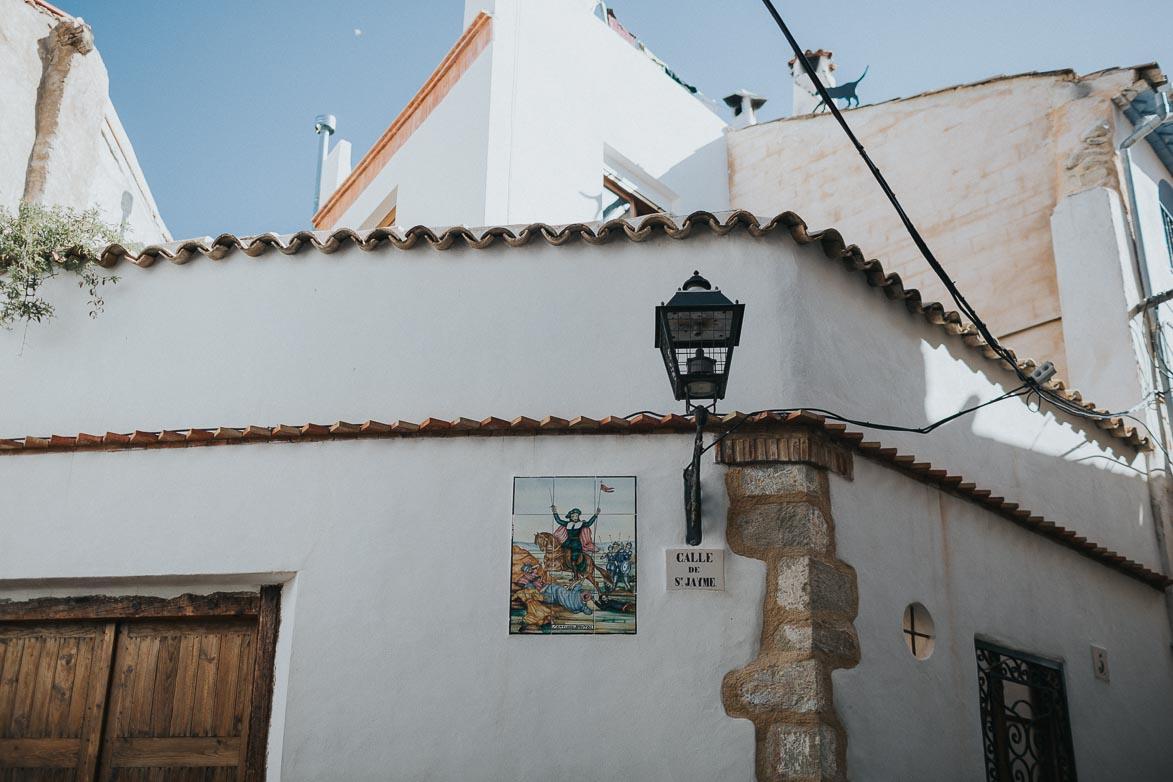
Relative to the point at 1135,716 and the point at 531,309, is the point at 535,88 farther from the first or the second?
the point at 1135,716

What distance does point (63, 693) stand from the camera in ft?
20.4

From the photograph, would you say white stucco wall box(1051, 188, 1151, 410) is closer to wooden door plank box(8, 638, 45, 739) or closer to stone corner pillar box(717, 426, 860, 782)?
stone corner pillar box(717, 426, 860, 782)

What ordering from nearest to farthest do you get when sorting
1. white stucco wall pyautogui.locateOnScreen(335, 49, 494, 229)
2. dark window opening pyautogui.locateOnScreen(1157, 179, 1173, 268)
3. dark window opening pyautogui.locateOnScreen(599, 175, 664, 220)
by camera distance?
white stucco wall pyautogui.locateOnScreen(335, 49, 494, 229), dark window opening pyautogui.locateOnScreen(1157, 179, 1173, 268), dark window opening pyautogui.locateOnScreen(599, 175, 664, 220)

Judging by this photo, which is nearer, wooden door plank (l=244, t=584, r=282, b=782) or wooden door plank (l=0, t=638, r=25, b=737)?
wooden door plank (l=244, t=584, r=282, b=782)

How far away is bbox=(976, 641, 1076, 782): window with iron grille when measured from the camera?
6.68m

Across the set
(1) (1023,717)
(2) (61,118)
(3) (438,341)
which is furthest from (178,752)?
(2) (61,118)

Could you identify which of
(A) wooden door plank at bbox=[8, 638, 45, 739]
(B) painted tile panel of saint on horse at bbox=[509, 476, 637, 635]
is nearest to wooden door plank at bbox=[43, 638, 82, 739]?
(A) wooden door plank at bbox=[8, 638, 45, 739]

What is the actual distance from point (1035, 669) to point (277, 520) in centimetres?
454

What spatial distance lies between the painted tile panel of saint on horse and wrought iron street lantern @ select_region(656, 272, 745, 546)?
2.25ft

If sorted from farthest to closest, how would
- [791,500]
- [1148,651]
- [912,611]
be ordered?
[1148,651], [912,611], [791,500]

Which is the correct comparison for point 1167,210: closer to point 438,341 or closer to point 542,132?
point 542,132

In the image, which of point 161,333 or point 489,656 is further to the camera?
point 161,333

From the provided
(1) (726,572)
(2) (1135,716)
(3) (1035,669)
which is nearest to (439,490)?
(1) (726,572)

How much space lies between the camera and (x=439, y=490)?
19.8 ft
